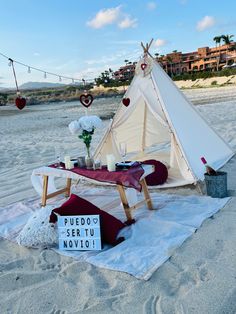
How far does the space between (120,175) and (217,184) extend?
1.27 metres

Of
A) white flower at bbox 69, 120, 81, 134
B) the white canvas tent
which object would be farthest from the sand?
white flower at bbox 69, 120, 81, 134

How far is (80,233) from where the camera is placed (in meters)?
2.98

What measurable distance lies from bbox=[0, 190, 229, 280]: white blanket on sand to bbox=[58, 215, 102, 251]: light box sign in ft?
0.21

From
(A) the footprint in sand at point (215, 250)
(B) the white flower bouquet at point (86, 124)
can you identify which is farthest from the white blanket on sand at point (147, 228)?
(B) the white flower bouquet at point (86, 124)

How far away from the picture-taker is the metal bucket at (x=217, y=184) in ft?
12.6

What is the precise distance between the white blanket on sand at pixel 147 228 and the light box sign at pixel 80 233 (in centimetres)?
6

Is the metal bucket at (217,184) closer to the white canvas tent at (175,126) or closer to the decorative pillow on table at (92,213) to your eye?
the white canvas tent at (175,126)

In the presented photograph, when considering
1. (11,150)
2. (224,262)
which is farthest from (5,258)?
(11,150)

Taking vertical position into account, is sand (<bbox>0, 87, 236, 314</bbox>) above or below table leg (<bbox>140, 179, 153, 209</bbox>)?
below

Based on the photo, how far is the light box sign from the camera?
294 centimetres

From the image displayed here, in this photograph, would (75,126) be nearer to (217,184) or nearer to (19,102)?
(19,102)

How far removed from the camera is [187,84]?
40.3 metres

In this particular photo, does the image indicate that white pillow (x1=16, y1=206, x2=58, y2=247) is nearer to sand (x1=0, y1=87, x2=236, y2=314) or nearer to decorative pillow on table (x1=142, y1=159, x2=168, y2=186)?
sand (x1=0, y1=87, x2=236, y2=314)

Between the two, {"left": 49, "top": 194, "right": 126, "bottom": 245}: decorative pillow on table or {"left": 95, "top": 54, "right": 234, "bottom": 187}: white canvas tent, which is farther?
{"left": 95, "top": 54, "right": 234, "bottom": 187}: white canvas tent
